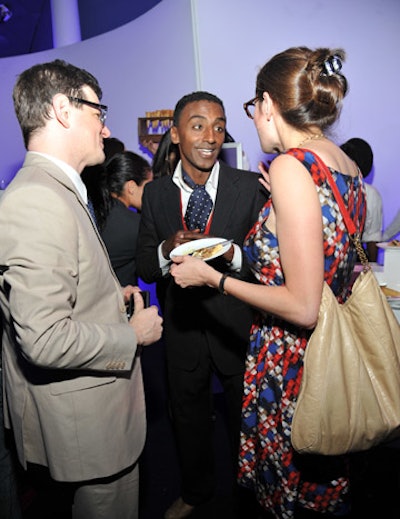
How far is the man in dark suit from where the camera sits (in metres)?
2.05

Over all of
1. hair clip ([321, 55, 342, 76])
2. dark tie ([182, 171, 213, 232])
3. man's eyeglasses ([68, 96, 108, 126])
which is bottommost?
dark tie ([182, 171, 213, 232])

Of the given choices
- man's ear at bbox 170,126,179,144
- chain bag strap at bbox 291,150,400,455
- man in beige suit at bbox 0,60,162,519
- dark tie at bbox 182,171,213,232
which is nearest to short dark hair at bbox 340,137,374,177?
man's ear at bbox 170,126,179,144

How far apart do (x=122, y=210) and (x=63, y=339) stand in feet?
5.03

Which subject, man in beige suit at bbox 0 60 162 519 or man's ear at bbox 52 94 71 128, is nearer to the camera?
man in beige suit at bbox 0 60 162 519

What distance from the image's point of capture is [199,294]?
2.08 m

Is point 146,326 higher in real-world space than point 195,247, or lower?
lower

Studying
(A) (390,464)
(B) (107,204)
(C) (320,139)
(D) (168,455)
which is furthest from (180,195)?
(A) (390,464)

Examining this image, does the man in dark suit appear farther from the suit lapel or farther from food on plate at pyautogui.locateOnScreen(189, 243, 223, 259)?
food on plate at pyautogui.locateOnScreen(189, 243, 223, 259)

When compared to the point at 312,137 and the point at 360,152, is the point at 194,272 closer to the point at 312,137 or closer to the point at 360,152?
the point at 312,137

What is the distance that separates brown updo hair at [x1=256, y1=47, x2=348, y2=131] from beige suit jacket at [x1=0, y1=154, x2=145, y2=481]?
0.74 meters

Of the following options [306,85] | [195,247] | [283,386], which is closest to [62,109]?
[195,247]

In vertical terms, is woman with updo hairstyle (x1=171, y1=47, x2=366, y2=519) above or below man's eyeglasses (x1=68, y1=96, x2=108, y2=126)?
below

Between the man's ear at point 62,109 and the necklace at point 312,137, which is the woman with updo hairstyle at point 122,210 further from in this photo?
the necklace at point 312,137

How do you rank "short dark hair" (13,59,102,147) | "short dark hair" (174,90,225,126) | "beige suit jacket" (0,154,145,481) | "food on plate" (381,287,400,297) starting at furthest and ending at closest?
"food on plate" (381,287,400,297), "short dark hair" (174,90,225,126), "short dark hair" (13,59,102,147), "beige suit jacket" (0,154,145,481)
